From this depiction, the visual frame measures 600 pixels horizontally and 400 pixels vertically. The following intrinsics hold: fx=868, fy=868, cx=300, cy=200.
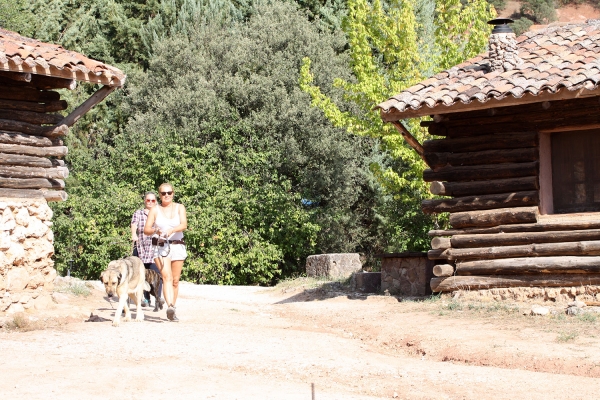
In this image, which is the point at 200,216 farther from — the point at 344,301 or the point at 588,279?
the point at 588,279

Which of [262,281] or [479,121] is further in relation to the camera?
[262,281]

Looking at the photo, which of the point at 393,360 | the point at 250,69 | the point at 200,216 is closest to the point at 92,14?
the point at 250,69

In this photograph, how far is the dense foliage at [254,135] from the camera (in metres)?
20.0

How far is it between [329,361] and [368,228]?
58.7ft

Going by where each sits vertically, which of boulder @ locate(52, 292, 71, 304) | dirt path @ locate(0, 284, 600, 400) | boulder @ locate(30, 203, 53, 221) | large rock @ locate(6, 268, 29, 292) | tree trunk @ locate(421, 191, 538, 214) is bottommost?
dirt path @ locate(0, 284, 600, 400)

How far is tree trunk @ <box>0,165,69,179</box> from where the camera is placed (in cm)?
1222

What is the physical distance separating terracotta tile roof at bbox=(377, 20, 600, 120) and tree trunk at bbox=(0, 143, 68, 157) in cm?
485

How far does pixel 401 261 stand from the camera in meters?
15.3

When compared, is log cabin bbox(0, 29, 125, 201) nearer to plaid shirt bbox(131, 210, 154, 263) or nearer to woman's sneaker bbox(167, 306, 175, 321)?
plaid shirt bbox(131, 210, 154, 263)

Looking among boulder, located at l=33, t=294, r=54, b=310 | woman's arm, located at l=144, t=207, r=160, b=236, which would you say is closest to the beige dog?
woman's arm, located at l=144, t=207, r=160, b=236

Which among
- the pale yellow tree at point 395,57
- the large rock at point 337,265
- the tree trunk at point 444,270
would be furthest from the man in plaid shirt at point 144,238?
the pale yellow tree at point 395,57

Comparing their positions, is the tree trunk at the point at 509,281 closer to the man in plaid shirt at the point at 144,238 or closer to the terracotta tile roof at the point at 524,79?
the terracotta tile roof at the point at 524,79

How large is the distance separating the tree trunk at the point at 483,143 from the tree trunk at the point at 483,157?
0.07m

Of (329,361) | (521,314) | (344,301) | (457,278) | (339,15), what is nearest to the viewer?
(329,361)
